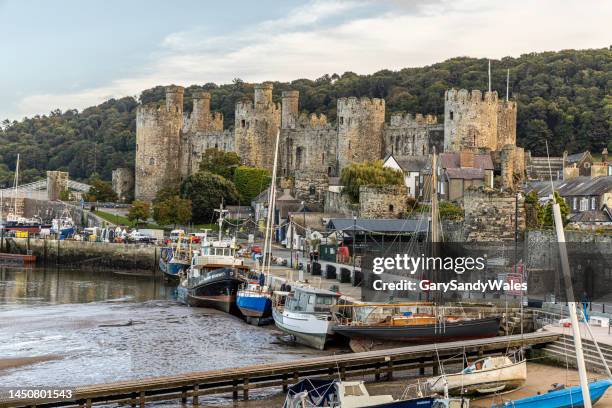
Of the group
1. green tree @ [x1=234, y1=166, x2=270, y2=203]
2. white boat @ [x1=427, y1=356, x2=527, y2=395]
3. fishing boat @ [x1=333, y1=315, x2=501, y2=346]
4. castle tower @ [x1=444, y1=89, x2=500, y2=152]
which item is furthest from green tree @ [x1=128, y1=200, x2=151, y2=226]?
white boat @ [x1=427, y1=356, x2=527, y2=395]

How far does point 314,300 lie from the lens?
27.2 m

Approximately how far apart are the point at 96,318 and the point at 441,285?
39.8 ft

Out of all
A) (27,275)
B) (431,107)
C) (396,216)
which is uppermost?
(431,107)

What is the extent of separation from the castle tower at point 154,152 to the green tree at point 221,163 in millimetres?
4562

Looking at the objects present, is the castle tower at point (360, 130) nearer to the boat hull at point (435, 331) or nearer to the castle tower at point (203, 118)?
the castle tower at point (203, 118)

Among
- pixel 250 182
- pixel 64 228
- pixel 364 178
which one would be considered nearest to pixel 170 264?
pixel 364 178

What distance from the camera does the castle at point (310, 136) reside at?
56.6 metres

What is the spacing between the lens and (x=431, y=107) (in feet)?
282

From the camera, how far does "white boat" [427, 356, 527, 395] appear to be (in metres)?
20.0

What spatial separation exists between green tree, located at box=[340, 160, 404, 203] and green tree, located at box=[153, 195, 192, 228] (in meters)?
11.7

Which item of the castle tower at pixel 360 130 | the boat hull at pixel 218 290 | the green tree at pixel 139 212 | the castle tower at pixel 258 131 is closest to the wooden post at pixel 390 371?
the boat hull at pixel 218 290

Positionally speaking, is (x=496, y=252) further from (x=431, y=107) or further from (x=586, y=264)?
(x=431, y=107)

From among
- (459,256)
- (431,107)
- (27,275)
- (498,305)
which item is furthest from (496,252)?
(431,107)

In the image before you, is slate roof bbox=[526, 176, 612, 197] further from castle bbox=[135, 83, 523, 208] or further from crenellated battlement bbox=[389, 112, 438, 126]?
crenellated battlement bbox=[389, 112, 438, 126]
